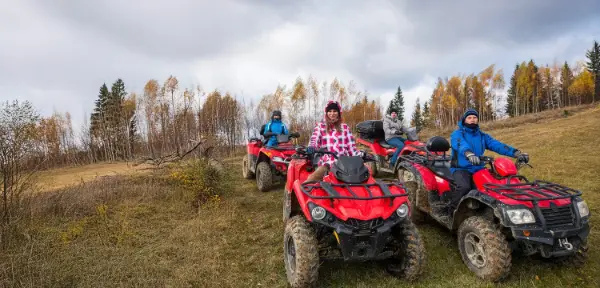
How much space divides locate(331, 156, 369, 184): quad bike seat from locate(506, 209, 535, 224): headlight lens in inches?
55.4

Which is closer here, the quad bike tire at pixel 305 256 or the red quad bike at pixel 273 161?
the quad bike tire at pixel 305 256

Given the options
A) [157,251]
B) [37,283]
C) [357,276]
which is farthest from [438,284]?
[37,283]

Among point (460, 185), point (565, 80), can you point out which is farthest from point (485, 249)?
point (565, 80)

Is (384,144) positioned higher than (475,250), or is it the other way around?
(384,144)

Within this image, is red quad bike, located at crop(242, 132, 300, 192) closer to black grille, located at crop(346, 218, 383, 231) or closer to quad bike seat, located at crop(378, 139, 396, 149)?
quad bike seat, located at crop(378, 139, 396, 149)

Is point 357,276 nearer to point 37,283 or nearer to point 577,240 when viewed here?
point 577,240

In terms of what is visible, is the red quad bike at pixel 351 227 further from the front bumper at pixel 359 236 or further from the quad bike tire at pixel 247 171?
the quad bike tire at pixel 247 171

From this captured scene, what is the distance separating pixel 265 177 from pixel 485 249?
17.4 feet

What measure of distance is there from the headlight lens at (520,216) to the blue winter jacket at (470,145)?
109cm

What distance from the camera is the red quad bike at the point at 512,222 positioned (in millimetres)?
3205

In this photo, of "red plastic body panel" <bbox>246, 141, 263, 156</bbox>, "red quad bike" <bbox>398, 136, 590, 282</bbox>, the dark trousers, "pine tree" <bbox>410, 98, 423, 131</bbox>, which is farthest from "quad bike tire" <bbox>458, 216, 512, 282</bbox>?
"pine tree" <bbox>410, 98, 423, 131</bbox>

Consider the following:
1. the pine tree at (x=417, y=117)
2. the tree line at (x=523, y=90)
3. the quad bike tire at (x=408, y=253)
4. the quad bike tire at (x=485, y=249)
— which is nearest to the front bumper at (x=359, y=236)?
the quad bike tire at (x=408, y=253)

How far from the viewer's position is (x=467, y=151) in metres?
4.24

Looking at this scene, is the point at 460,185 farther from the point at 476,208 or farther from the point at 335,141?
the point at 335,141
